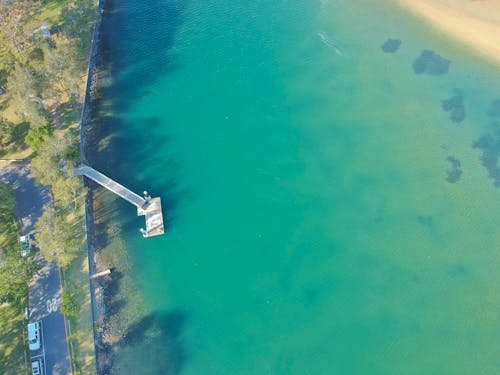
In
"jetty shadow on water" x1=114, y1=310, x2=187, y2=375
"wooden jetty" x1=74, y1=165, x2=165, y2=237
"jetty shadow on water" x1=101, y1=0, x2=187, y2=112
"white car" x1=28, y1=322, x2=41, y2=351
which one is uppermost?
"jetty shadow on water" x1=101, y1=0, x2=187, y2=112

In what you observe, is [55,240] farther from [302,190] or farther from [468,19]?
[468,19]

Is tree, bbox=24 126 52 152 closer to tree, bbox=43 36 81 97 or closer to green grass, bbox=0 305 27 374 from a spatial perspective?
tree, bbox=43 36 81 97

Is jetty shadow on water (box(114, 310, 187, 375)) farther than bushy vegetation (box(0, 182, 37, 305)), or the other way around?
jetty shadow on water (box(114, 310, 187, 375))

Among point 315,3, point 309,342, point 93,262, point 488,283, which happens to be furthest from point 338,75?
point 93,262

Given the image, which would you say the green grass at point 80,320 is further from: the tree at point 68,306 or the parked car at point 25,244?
the parked car at point 25,244

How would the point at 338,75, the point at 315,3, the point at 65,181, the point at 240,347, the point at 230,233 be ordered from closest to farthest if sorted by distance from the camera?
1. the point at 240,347
2. the point at 65,181
3. the point at 230,233
4. the point at 338,75
5. the point at 315,3

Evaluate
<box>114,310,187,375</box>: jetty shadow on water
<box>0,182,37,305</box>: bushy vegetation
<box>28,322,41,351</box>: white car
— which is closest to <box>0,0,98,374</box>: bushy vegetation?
<box>0,182,37,305</box>: bushy vegetation

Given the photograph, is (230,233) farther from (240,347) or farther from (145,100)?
(145,100)
